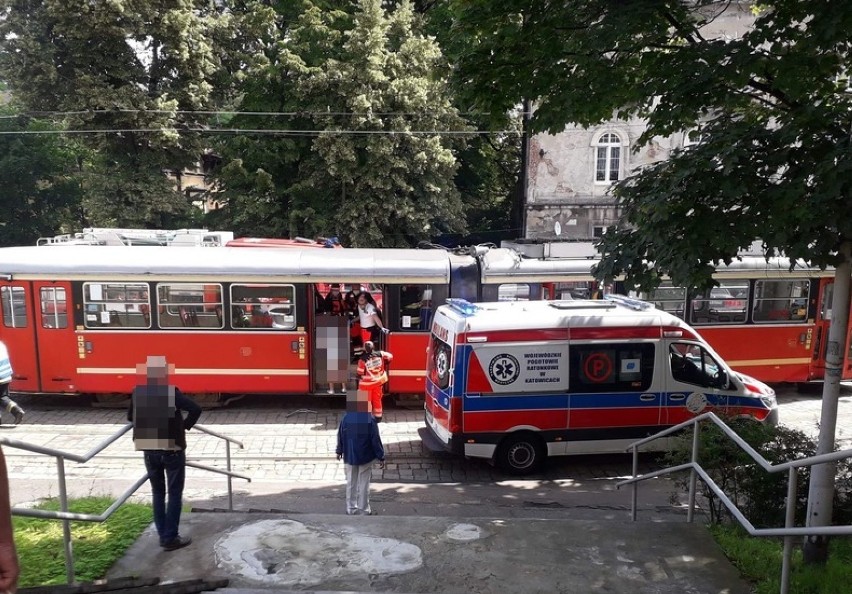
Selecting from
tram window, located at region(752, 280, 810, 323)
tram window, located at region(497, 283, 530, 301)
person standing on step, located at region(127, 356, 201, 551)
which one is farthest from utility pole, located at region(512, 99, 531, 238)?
person standing on step, located at region(127, 356, 201, 551)

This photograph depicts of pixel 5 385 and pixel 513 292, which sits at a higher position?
pixel 513 292

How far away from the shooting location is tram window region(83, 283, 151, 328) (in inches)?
499

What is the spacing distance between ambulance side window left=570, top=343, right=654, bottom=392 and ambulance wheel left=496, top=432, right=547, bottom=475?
3.37ft

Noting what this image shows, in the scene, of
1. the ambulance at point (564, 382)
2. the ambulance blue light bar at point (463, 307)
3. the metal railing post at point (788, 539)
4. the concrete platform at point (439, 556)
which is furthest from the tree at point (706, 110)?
the ambulance blue light bar at point (463, 307)

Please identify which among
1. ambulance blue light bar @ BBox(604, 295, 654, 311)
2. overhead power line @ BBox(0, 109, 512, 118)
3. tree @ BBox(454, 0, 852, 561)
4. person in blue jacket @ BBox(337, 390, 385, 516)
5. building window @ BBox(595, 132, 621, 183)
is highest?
overhead power line @ BBox(0, 109, 512, 118)

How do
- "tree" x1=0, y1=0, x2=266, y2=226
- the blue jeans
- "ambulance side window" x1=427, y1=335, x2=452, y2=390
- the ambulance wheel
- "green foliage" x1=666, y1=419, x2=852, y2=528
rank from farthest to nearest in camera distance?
"tree" x1=0, y1=0, x2=266, y2=226 → the ambulance wheel → "ambulance side window" x1=427, y1=335, x2=452, y2=390 → "green foliage" x1=666, y1=419, x2=852, y2=528 → the blue jeans

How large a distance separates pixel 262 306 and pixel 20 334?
470 centimetres

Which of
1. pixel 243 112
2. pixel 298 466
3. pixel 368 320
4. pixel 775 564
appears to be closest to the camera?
pixel 775 564

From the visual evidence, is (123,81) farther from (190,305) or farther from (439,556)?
(439,556)

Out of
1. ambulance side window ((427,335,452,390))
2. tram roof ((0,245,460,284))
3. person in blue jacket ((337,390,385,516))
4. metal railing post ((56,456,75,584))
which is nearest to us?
metal railing post ((56,456,75,584))

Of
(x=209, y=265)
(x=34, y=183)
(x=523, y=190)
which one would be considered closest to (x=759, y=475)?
(x=209, y=265)

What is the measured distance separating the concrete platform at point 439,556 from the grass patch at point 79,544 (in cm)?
14

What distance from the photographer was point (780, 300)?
14.0m

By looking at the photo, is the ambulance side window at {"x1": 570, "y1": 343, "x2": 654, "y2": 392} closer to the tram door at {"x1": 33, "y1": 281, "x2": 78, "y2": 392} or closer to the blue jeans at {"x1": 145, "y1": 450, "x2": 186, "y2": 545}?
the blue jeans at {"x1": 145, "y1": 450, "x2": 186, "y2": 545}
